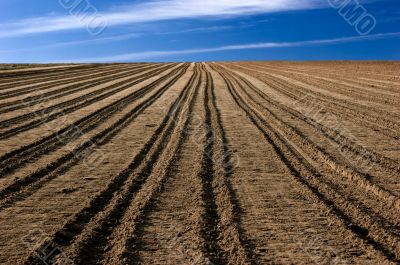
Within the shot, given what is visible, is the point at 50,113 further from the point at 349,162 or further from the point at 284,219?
the point at 284,219

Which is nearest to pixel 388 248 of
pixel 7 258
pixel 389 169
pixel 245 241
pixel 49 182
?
pixel 245 241

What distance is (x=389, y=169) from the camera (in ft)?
27.6

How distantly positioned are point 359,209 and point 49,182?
15.0ft

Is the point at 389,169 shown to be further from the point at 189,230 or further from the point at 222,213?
the point at 189,230

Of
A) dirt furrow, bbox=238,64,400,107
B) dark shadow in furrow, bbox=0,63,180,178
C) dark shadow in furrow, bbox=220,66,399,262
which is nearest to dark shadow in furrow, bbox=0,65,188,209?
dark shadow in furrow, bbox=0,63,180,178

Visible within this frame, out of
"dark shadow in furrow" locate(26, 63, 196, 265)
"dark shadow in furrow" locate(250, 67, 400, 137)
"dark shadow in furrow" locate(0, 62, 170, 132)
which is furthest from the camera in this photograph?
"dark shadow in furrow" locate(250, 67, 400, 137)

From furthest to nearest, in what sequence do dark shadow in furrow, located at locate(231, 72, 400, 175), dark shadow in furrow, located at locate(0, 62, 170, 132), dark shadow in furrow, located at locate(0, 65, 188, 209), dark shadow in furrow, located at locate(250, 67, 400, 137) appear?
dark shadow in furrow, located at locate(250, 67, 400, 137), dark shadow in furrow, located at locate(0, 62, 170, 132), dark shadow in furrow, located at locate(231, 72, 400, 175), dark shadow in furrow, located at locate(0, 65, 188, 209)

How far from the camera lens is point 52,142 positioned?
414 inches

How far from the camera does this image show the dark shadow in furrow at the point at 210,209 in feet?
16.6

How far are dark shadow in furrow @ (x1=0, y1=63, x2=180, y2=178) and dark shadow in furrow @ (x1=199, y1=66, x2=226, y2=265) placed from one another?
3.11 m

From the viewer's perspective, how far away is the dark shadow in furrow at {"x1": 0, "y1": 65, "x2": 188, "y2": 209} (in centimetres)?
700

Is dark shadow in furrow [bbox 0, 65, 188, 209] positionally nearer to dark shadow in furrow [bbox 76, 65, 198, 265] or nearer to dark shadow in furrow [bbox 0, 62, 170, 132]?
dark shadow in furrow [bbox 76, 65, 198, 265]

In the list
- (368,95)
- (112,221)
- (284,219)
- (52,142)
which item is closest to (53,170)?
(52,142)

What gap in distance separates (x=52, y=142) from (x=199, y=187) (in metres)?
4.53
